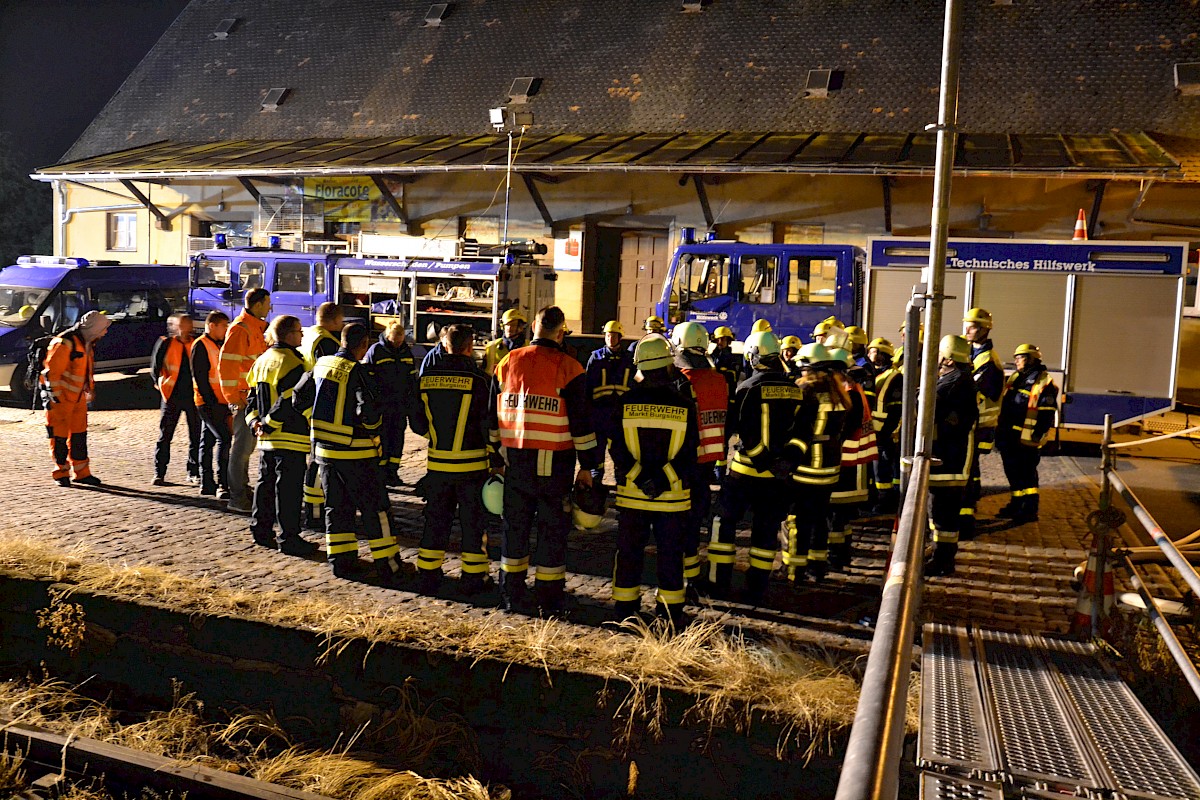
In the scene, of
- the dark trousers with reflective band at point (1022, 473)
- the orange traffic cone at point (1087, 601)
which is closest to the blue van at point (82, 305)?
the dark trousers with reflective band at point (1022, 473)

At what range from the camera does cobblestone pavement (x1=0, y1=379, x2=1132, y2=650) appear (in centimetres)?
639

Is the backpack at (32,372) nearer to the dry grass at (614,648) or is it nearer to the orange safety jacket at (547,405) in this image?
the dry grass at (614,648)

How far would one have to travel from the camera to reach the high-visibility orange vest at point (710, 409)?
6418 millimetres

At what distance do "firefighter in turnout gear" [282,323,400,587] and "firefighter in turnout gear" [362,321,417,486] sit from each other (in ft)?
0.53

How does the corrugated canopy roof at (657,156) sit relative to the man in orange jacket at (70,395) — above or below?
above

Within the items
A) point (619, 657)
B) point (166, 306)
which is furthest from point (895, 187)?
point (619, 657)

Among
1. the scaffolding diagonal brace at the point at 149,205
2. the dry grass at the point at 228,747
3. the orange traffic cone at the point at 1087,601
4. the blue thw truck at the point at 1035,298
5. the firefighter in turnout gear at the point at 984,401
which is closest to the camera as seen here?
the dry grass at the point at 228,747

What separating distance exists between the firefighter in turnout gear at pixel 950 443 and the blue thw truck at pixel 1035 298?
5.91 metres

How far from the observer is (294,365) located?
24.3ft

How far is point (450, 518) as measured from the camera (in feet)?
21.9

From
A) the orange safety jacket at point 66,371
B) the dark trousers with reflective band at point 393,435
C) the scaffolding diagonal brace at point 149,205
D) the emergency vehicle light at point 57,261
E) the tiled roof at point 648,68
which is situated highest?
the tiled roof at point 648,68

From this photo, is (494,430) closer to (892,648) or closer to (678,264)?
(892,648)

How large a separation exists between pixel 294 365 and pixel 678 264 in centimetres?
801

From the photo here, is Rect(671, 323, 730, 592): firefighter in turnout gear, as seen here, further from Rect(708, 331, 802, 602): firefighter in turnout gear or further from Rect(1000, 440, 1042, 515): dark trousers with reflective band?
Rect(1000, 440, 1042, 515): dark trousers with reflective band
